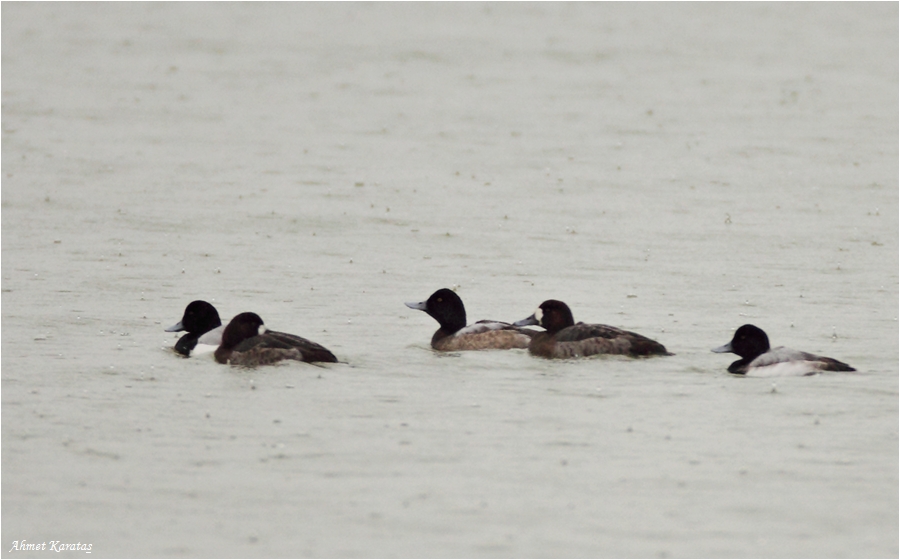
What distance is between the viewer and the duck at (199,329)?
14758 mm

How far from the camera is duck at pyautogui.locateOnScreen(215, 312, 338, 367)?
1403 cm

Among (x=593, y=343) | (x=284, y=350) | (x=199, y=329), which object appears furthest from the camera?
(x=199, y=329)

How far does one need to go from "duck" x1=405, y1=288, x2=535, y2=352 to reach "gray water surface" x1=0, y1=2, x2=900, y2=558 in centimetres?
39

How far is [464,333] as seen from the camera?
15531mm

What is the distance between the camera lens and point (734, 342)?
14125 mm

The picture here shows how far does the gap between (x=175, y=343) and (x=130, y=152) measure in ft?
47.2

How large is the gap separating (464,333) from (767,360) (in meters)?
3.55

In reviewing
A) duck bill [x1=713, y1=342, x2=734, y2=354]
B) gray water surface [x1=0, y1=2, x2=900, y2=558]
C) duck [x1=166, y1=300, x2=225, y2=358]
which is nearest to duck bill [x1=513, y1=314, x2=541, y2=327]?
gray water surface [x1=0, y1=2, x2=900, y2=558]

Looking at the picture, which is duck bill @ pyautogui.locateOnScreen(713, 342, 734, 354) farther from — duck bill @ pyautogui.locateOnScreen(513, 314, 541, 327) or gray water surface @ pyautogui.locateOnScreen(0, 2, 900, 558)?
duck bill @ pyautogui.locateOnScreen(513, 314, 541, 327)

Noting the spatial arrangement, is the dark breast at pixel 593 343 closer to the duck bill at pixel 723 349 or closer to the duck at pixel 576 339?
the duck at pixel 576 339

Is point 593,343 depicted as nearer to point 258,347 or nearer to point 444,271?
point 258,347

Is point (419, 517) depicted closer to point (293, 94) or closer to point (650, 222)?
point (650, 222)

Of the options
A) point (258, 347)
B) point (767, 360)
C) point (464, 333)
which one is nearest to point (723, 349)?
point (767, 360)

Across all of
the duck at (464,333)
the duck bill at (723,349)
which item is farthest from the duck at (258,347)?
the duck bill at (723,349)
